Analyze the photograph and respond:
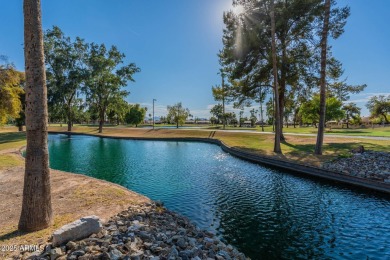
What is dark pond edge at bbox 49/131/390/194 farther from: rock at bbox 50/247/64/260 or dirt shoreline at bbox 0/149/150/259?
rock at bbox 50/247/64/260

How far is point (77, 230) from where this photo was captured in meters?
4.96

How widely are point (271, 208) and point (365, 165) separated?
8554 millimetres

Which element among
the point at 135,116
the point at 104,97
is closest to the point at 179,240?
the point at 104,97

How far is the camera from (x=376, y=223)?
26.8ft

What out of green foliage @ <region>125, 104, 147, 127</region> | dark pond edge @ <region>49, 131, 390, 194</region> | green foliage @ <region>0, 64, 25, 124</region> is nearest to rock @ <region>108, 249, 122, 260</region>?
dark pond edge @ <region>49, 131, 390, 194</region>

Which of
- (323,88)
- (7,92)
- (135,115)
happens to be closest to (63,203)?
(323,88)

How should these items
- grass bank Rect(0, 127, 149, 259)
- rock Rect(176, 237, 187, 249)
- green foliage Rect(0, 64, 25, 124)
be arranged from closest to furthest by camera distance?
rock Rect(176, 237, 187, 249) → grass bank Rect(0, 127, 149, 259) → green foliage Rect(0, 64, 25, 124)

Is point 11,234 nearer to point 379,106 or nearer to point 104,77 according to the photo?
point 104,77

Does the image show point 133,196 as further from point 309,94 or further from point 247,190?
point 309,94

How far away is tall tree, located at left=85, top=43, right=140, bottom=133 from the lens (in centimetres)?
4728

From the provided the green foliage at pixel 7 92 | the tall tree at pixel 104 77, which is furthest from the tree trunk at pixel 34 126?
the tall tree at pixel 104 77

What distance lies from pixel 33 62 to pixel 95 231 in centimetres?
434

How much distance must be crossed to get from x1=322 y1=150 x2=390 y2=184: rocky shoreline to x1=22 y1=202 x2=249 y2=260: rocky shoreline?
1087 centimetres

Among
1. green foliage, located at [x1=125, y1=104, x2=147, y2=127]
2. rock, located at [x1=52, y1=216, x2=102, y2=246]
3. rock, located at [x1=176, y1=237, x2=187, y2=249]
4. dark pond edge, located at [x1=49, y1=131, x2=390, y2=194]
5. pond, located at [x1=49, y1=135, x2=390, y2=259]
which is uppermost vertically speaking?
green foliage, located at [x1=125, y1=104, x2=147, y2=127]
